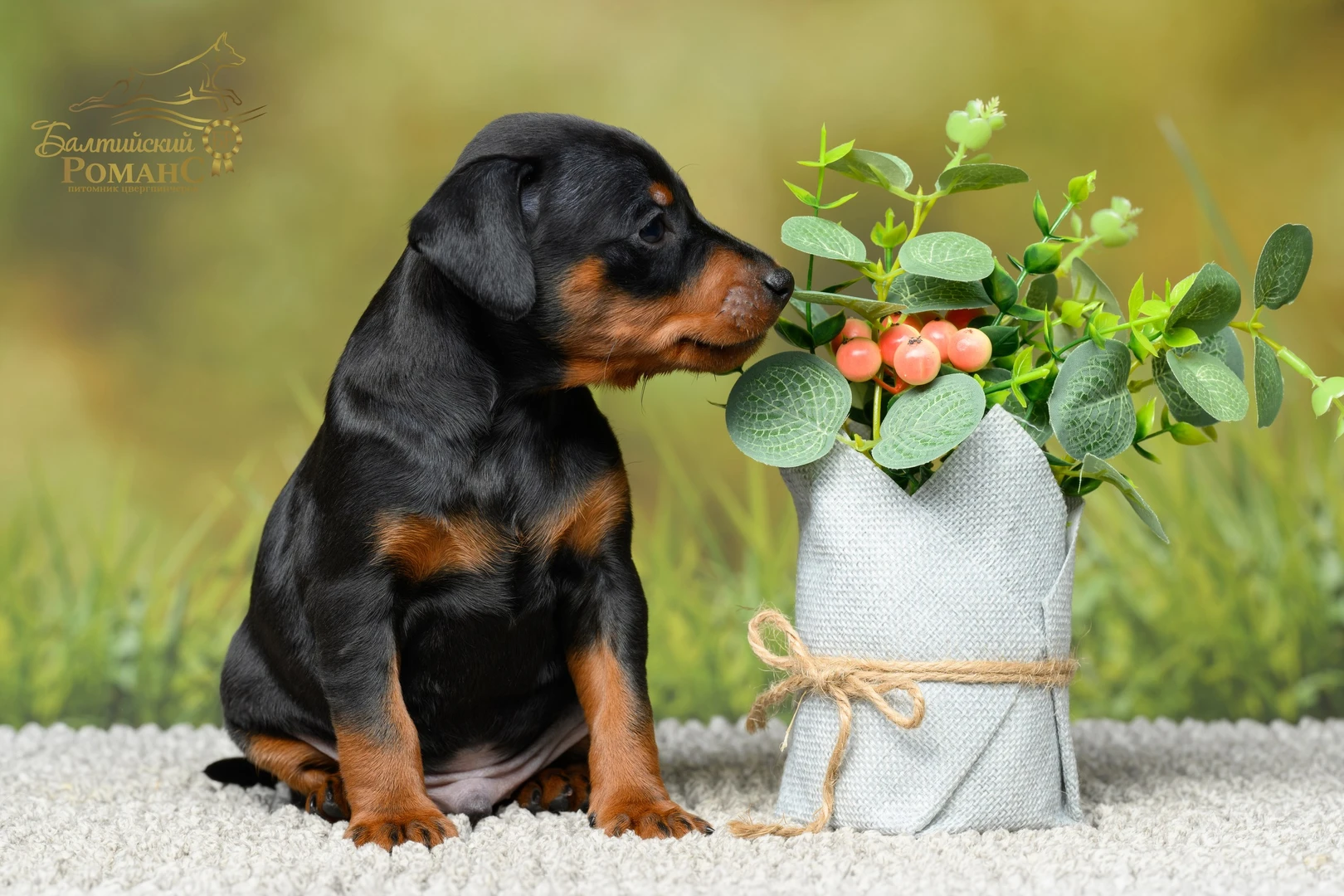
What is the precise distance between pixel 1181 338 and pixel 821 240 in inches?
22.7

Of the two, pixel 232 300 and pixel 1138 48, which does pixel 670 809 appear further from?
pixel 1138 48

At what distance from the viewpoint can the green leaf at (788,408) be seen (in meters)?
2.13

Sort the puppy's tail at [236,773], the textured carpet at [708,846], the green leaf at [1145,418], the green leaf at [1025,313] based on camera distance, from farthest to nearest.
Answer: the puppy's tail at [236,773], the green leaf at [1145,418], the green leaf at [1025,313], the textured carpet at [708,846]

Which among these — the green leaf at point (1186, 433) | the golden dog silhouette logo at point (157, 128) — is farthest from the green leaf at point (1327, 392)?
the golden dog silhouette logo at point (157, 128)

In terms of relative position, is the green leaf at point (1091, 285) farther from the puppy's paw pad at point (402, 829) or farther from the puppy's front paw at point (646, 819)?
the puppy's paw pad at point (402, 829)

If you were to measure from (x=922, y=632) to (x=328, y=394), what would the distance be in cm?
110

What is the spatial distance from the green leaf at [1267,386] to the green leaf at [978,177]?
1.58ft

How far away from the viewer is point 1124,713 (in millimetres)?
3871

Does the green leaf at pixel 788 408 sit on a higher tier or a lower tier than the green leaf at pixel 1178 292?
lower

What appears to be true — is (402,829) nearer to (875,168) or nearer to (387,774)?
(387,774)

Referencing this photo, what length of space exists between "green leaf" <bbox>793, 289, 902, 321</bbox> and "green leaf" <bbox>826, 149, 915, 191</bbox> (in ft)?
0.69

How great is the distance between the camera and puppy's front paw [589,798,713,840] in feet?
6.95

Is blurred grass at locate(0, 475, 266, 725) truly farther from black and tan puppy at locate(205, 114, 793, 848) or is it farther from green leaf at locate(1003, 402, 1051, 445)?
green leaf at locate(1003, 402, 1051, 445)

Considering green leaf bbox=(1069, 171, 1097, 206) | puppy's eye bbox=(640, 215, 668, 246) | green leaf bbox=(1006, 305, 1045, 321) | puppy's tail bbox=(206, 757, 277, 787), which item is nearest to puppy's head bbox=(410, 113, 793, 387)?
puppy's eye bbox=(640, 215, 668, 246)
